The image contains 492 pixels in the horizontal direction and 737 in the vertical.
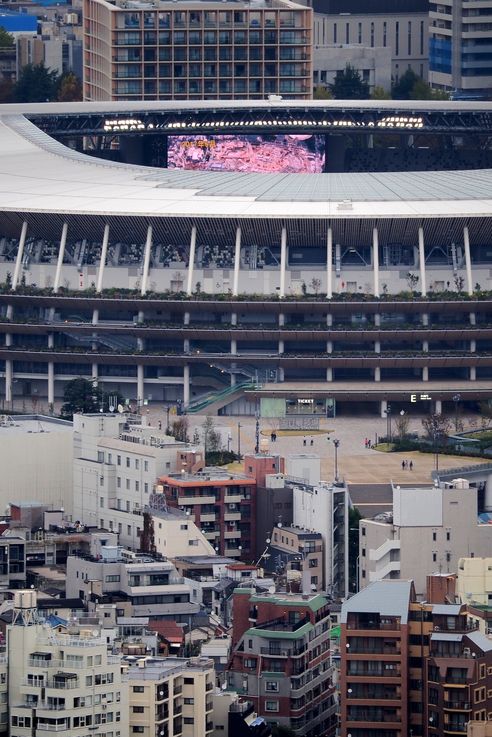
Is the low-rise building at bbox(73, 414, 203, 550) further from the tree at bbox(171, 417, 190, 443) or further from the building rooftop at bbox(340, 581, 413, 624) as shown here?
the building rooftop at bbox(340, 581, 413, 624)

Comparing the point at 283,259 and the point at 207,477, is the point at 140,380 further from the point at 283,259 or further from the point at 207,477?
the point at 207,477

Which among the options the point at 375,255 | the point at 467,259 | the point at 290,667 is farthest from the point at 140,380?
the point at 290,667

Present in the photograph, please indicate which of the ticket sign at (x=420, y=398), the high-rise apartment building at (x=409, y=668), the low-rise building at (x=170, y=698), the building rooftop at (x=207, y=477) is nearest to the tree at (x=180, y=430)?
the ticket sign at (x=420, y=398)

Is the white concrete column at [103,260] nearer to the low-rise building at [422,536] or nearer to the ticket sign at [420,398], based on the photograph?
the ticket sign at [420,398]

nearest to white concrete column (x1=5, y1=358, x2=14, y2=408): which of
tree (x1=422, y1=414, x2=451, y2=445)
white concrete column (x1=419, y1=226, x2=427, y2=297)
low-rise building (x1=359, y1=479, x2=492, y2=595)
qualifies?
white concrete column (x1=419, y1=226, x2=427, y2=297)

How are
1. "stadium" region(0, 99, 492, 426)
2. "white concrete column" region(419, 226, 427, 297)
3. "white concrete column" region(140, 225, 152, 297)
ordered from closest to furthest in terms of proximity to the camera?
"stadium" region(0, 99, 492, 426)
"white concrete column" region(419, 226, 427, 297)
"white concrete column" region(140, 225, 152, 297)
